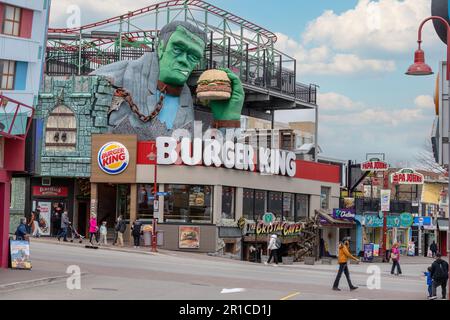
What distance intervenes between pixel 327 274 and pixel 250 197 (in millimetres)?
16199

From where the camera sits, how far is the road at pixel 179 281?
23.5m

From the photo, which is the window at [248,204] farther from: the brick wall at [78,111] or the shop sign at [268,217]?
the brick wall at [78,111]

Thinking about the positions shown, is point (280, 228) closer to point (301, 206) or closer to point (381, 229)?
point (301, 206)

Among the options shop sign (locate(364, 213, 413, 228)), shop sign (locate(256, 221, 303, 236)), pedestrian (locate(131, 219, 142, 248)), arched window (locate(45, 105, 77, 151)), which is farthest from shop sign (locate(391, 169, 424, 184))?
arched window (locate(45, 105, 77, 151))

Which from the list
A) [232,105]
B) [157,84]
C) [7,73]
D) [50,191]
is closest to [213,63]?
[232,105]

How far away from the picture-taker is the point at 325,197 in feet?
206

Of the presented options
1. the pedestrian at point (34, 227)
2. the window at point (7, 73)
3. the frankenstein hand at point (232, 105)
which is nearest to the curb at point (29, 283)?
the window at point (7, 73)

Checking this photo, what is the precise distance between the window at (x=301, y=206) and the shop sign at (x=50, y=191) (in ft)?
54.5

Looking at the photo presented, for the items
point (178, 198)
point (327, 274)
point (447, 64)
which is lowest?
point (327, 274)

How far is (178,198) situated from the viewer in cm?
4819

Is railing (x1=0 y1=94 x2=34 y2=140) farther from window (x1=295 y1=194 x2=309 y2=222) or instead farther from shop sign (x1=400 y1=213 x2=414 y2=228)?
shop sign (x1=400 y1=213 x2=414 y2=228)
